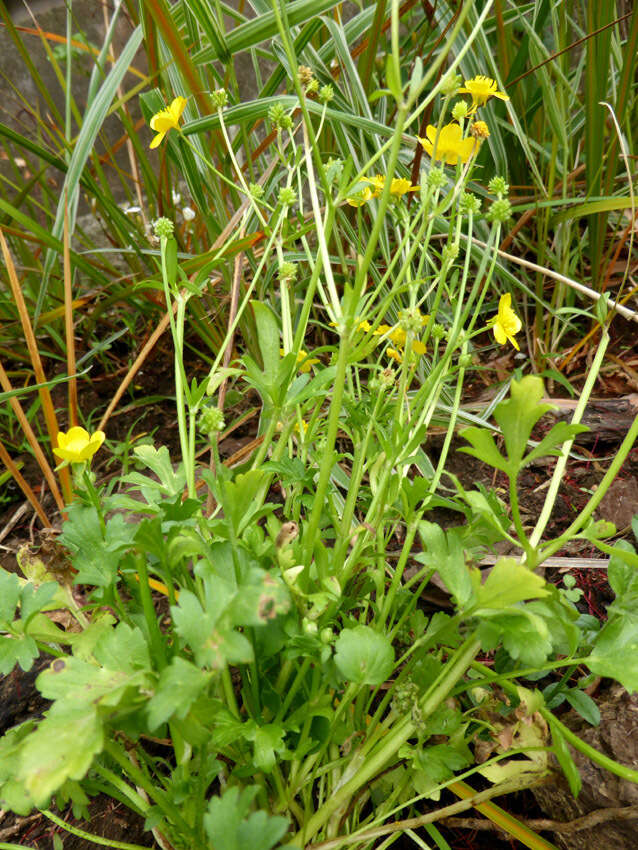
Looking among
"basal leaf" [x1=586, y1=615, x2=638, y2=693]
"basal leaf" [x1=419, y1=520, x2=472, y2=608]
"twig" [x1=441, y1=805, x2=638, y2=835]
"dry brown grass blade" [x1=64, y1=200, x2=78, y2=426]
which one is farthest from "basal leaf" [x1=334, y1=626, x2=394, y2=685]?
"dry brown grass blade" [x1=64, y1=200, x2=78, y2=426]

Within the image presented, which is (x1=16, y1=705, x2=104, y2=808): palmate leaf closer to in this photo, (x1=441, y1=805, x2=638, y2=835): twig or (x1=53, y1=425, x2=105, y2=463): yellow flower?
(x1=53, y1=425, x2=105, y2=463): yellow flower

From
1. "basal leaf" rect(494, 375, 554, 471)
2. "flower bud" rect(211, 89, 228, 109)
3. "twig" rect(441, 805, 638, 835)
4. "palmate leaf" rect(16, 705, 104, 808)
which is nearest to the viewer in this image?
"palmate leaf" rect(16, 705, 104, 808)

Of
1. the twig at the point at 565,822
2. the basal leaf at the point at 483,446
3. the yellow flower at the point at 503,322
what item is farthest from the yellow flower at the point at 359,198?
the twig at the point at 565,822

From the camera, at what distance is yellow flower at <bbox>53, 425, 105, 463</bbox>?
617 mm

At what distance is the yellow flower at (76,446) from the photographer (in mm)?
617

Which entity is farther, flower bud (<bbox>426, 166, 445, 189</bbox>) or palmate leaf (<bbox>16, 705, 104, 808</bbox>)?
flower bud (<bbox>426, 166, 445, 189</bbox>)

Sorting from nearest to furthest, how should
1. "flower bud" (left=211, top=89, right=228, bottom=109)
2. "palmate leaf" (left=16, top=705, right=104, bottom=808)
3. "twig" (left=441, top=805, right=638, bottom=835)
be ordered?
"palmate leaf" (left=16, top=705, right=104, bottom=808), "twig" (left=441, top=805, right=638, bottom=835), "flower bud" (left=211, top=89, right=228, bottom=109)

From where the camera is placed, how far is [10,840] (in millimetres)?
759

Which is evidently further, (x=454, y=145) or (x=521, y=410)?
(x=454, y=145)

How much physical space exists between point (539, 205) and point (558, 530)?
618 mm

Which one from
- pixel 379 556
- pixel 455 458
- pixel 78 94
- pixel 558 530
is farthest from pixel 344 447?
pixel 78 94

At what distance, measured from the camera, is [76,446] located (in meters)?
0.63

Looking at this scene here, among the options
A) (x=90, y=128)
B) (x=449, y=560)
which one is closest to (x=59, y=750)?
(x=449, y=560)

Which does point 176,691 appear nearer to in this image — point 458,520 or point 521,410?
point 521,410
